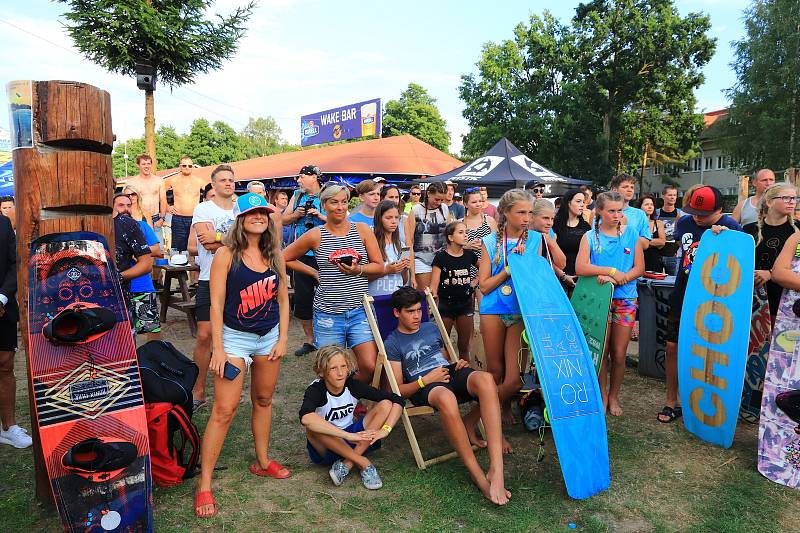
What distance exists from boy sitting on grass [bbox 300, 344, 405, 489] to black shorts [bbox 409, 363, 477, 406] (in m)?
0.15

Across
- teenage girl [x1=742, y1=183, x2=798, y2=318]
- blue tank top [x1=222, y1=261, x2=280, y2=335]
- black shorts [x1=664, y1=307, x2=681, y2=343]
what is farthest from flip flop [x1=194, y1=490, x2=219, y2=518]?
teenage girl [x1=742, y1=183, x2=798, y2=318]

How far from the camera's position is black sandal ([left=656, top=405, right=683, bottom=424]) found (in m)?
4.08

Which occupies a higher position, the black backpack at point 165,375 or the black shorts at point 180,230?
the black shorts at point 180,230

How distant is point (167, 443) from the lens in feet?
10.0

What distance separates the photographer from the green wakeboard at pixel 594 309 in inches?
164

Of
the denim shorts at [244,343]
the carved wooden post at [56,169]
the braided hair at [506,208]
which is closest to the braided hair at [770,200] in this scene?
the braided hair at [506,208]

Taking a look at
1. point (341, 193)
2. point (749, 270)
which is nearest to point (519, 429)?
point (749, 270)

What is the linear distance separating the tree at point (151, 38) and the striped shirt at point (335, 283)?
37.1 feet

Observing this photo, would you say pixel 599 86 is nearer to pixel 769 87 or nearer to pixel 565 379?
pixel 769 87

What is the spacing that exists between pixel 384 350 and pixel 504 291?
3.06ft

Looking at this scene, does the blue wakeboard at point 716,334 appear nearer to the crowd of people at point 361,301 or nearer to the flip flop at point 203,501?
the crowd of people at point 361,301

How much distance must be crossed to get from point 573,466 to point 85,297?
9.26 feet

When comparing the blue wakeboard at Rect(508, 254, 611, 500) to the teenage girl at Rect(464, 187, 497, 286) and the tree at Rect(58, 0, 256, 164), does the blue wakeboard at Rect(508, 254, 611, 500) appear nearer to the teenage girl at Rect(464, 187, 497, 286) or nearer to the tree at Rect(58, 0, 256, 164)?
the teenage girl at Rect(464, 187, 497, 286)

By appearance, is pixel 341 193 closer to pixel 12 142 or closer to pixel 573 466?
pixel 12 142
